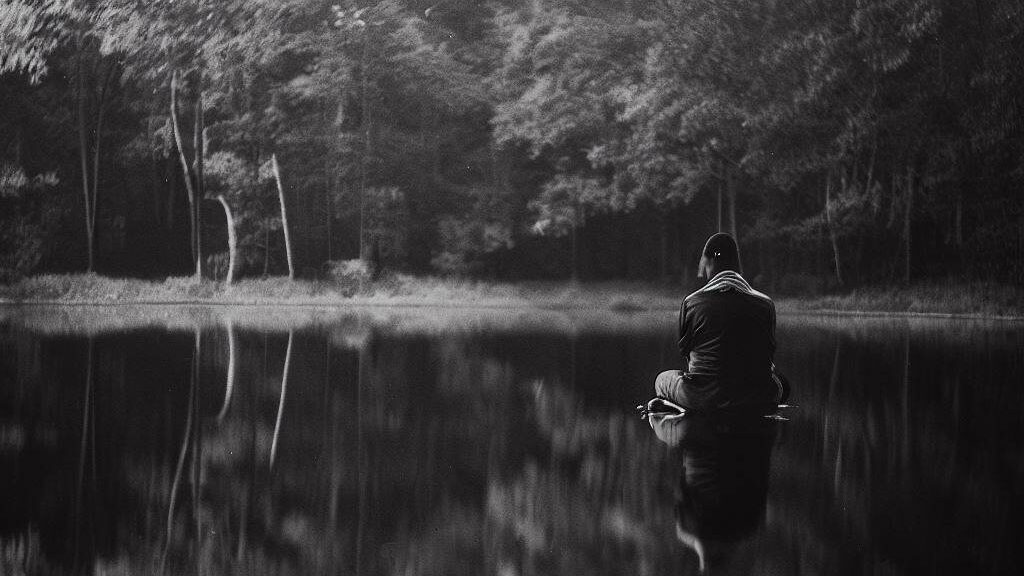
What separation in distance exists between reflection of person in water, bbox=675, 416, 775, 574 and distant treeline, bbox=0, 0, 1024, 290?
12.2m

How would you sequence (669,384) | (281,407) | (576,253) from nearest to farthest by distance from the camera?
(669,384), (281,407), (576,253)

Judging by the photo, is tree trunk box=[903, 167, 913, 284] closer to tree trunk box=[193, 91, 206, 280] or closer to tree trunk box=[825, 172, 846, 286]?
tree trunk box=[825, 172, 846, 286]

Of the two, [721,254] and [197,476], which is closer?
[197,476]

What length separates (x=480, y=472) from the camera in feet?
12.1

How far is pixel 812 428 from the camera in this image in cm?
471

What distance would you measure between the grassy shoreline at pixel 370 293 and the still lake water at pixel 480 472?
33.6 ft

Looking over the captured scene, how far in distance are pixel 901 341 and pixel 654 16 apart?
33.3ft

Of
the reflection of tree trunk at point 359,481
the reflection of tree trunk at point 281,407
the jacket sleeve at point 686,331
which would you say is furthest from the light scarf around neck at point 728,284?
the reflection of tree trunk at point 281,407

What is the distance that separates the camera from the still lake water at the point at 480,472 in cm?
258

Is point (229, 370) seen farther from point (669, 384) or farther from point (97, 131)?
point (97, 131)

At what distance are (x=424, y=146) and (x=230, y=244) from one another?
382 cm

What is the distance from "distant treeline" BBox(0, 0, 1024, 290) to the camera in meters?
16.7

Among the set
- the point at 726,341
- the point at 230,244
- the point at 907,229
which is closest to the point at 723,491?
the point at 726,341

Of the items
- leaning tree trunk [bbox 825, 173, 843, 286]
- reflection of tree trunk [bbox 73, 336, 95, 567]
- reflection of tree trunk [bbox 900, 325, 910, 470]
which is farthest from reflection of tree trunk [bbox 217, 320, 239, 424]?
leaning tree trunk [bbox 825, 173, 843, 286]
